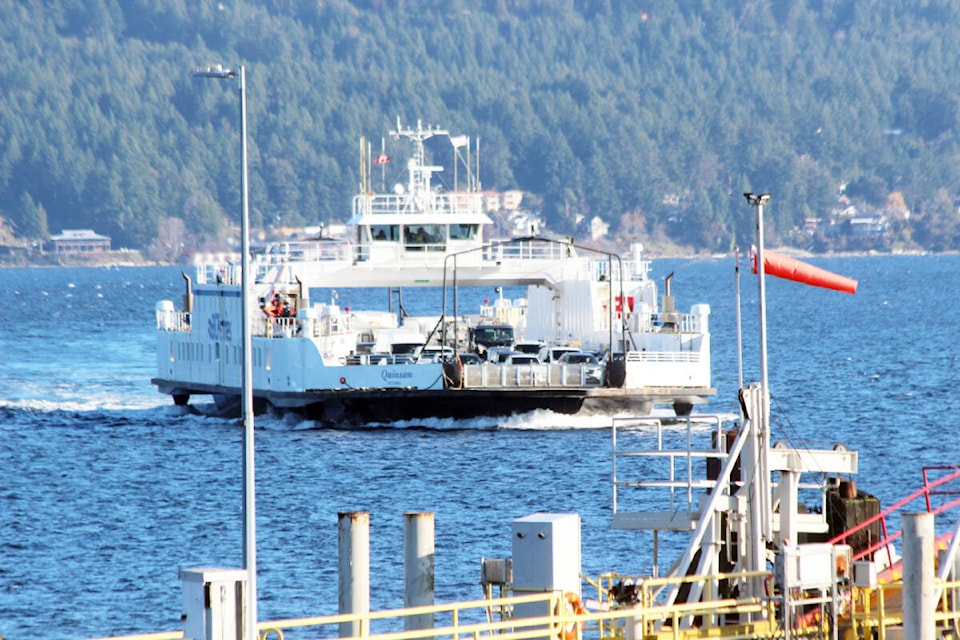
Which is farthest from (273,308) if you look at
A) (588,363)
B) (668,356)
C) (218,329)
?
(668,356)

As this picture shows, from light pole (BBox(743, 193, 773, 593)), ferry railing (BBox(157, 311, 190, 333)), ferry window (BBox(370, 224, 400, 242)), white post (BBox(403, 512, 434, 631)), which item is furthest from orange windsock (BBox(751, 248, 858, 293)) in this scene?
ferry railing (BBox(157, 311, 190, 333))

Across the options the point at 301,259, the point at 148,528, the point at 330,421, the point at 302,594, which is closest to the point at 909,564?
the point at 302,594

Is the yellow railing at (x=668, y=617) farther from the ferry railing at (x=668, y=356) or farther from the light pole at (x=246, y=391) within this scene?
the ferry railing at (x=668, y=356)

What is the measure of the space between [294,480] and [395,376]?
719cm

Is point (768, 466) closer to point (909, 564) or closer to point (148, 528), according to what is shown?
point (909, 564)

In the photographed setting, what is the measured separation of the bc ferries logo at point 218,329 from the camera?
57784 mm

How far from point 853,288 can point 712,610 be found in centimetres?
521

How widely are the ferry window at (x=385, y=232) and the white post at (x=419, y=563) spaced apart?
40239 mm

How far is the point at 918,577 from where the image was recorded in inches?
Answer: 746

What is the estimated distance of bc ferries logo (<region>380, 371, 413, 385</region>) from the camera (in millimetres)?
50688

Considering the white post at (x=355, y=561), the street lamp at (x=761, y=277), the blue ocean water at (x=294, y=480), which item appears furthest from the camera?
the blue ocean water at (x=294, y=480)

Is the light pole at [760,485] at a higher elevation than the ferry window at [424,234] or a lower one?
lower

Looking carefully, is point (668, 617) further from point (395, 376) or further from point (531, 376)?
point (395, 376)

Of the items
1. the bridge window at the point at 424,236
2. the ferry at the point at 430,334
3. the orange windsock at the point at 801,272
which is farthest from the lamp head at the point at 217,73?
the bridge window at the point at 424,236
